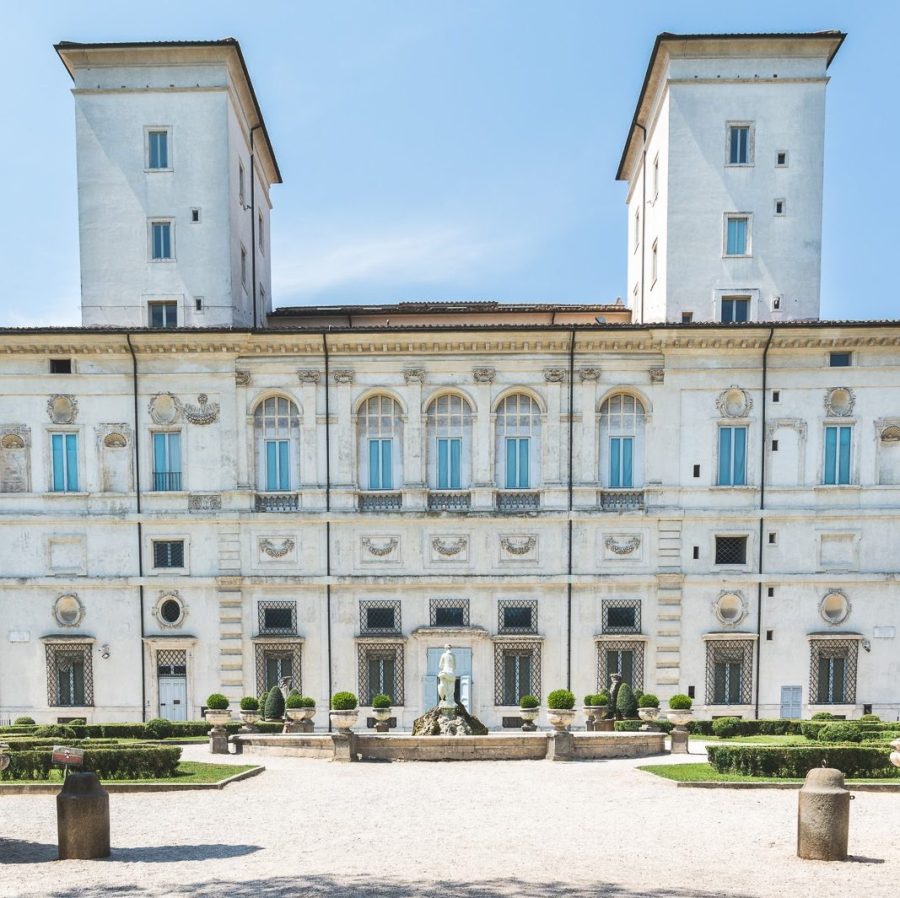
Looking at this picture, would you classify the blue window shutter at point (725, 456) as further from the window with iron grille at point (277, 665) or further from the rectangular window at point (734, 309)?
the window with iron grille at point (277, 665)

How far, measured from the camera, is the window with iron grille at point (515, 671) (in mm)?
29891

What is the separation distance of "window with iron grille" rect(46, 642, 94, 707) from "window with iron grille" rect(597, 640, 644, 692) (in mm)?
19204

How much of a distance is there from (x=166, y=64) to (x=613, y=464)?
23.4 metres

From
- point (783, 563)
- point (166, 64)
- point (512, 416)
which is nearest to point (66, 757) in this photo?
point (512, 416)

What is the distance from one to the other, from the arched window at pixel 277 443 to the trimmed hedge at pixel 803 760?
18.6 metres

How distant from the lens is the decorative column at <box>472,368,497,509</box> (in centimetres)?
3009

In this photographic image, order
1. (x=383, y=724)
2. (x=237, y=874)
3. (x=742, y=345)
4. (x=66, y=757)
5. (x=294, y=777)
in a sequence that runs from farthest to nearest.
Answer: (x=742, y=345) → (x=383, y=724) → (x=294, y=777) → (x=66, y=757) → (x=237, y=874)

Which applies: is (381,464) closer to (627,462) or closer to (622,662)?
(627,462)

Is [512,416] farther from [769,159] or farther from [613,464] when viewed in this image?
[769,159]

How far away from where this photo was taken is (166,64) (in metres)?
31.1

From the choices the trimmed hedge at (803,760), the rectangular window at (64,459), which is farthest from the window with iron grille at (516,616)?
the rectangular window at (64,459)

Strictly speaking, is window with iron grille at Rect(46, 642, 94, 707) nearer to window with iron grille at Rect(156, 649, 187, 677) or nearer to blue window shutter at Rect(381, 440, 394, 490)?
window with iron grille at Rect(156, 649, 187, 677)

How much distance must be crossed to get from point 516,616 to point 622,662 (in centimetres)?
435

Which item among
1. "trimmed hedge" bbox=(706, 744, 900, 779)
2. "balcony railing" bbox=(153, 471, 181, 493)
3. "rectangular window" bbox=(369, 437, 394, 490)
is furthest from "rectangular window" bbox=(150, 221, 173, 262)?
"trimmed hedge" bbox=(706, 744, 900, 779)
